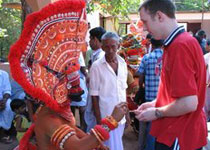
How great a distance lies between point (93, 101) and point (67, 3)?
5.14 feet

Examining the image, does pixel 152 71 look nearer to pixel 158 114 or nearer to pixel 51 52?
pixel 158 114

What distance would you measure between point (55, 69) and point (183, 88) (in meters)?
0.83

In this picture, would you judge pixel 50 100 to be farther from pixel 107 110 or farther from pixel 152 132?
pixel 107 110

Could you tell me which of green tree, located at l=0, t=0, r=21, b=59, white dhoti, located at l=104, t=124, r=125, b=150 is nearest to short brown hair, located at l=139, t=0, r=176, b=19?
white dhoti, located at l=104, t=124, r=125, b=150

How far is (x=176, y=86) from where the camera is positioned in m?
1.63

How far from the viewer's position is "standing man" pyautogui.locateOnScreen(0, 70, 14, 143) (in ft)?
15.0

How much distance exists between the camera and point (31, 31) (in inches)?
60.6

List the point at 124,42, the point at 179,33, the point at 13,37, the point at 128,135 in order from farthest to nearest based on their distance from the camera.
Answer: the point at 13,37 < the point at 124,42 < the point at 128,135 < the point at 179,33

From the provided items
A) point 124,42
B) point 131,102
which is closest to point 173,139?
point 131,102

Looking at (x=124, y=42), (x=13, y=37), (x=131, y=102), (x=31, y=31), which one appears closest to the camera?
(x=31, y=31)

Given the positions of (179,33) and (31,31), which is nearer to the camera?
(31,31)

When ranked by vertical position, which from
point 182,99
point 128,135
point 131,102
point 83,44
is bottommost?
point 128,135

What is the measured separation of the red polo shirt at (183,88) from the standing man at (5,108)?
3.44m

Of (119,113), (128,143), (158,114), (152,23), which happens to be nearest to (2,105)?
(128,143)
